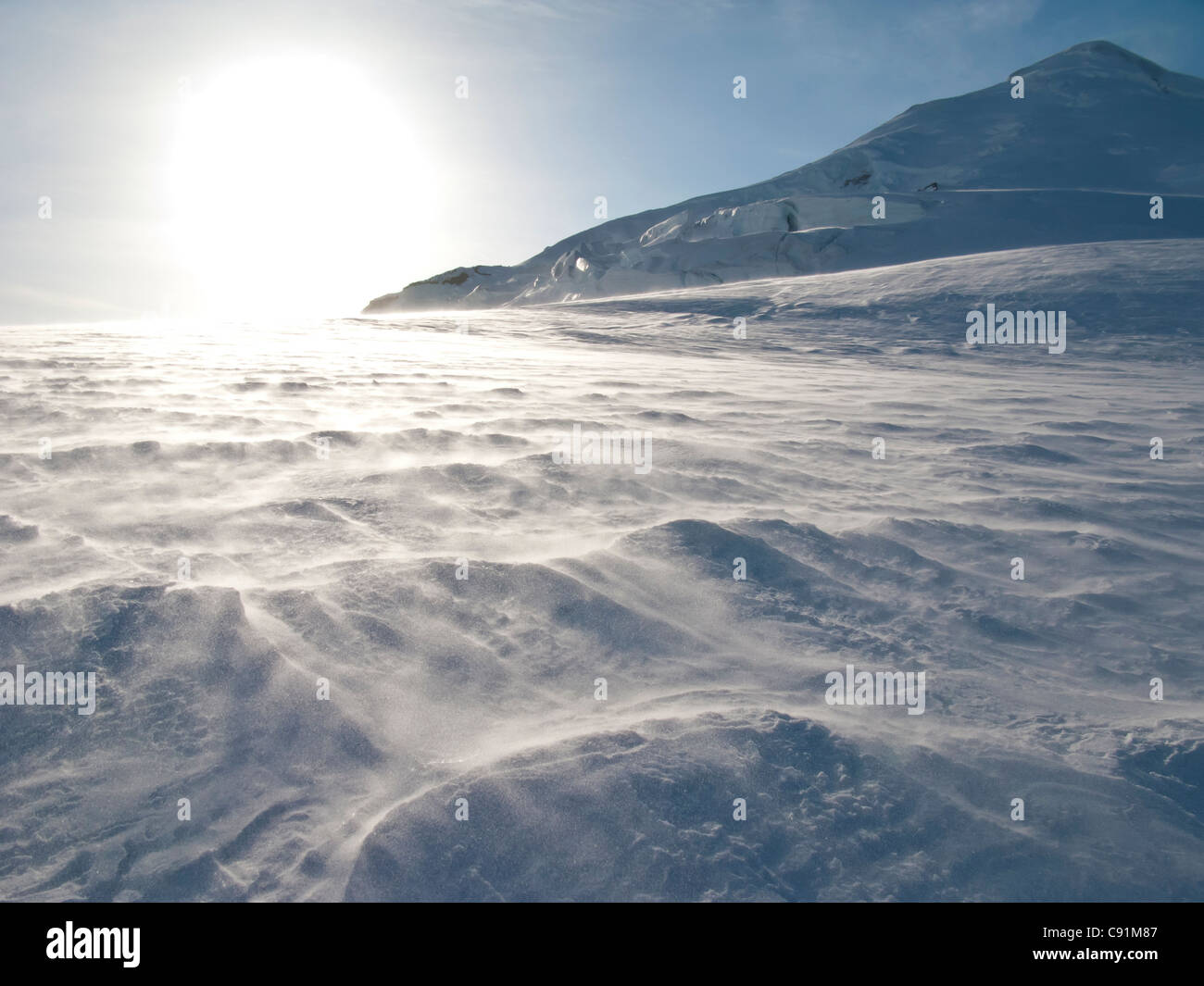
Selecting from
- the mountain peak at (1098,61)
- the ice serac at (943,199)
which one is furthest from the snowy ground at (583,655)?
the mountain peak at (1098,61)

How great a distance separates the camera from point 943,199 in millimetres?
25469

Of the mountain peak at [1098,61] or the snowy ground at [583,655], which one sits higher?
the mountain peak at [1098,61]

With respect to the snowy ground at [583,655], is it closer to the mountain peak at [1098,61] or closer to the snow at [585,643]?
the snow at [585,643]

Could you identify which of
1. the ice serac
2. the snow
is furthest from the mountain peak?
the snow

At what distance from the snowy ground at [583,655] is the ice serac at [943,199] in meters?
19.7

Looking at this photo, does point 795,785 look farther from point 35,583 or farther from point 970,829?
point 35,583

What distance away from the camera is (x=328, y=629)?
9.09 ft

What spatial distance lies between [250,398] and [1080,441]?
6.54 metres

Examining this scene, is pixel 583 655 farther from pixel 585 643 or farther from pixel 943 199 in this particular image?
pixel 943 199

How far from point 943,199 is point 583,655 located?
27.5 meters

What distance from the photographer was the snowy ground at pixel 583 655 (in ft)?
6.58

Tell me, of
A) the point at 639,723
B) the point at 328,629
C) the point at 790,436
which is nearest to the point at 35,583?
the point at 328,629

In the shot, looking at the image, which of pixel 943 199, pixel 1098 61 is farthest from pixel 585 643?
pixel 1098 61

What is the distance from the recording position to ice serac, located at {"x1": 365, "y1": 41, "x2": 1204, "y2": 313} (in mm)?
22844
